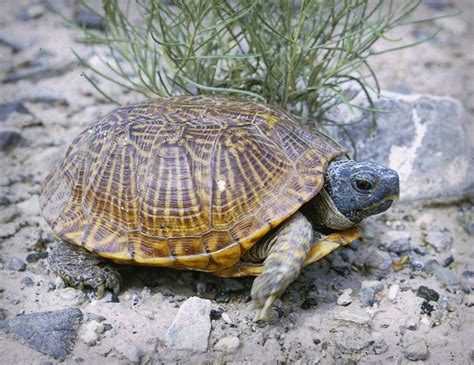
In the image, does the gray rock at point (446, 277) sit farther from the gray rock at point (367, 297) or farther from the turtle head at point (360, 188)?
the turtle head at point (360, 188)

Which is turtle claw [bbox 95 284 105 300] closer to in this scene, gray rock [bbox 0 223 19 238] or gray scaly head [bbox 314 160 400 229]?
gray rock [bbox 0 223 19 238]

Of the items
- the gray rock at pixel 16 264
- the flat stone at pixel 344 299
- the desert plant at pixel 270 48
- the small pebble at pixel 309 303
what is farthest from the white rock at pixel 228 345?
the desert plant at pixel 270 48

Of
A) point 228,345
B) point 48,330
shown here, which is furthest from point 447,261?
point 48,330

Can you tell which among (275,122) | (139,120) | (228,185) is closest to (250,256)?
(228,185)

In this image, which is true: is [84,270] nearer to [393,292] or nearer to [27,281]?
[27,281]

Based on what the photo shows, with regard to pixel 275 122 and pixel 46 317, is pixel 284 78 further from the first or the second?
pixel 46 317

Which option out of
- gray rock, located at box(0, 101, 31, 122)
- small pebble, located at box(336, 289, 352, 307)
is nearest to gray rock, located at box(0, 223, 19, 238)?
gray rock, located at box(0, 101, 31, 122)
